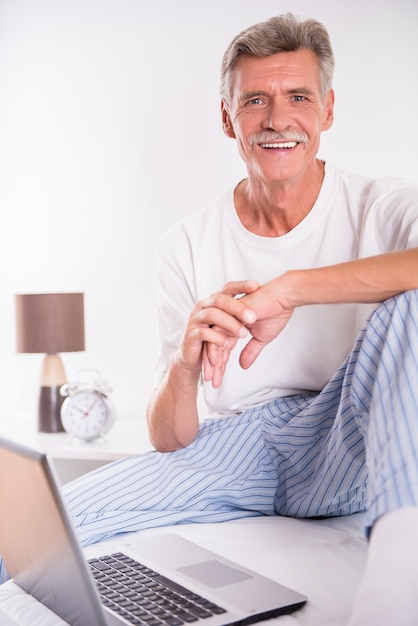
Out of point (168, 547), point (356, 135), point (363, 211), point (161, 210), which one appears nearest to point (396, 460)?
point (168, 547)

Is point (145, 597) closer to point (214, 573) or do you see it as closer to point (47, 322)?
point (214, 573)

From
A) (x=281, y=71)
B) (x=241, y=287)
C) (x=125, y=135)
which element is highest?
(x=125, y=135)

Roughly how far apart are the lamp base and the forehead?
1.25 m

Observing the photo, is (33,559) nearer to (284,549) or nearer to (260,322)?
(284,549)

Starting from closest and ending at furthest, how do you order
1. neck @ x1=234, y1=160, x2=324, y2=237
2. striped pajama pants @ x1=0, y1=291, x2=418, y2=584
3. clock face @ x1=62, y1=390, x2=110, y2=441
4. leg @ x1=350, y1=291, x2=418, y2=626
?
leg @ x1=350, y1=291, x2=418, y2=626, striped pajama pants @ x1=0, y1=291, x2=418, y2=584, neck @ x1=234, y1=160, x2=324, y2=237, clock face @ x1=62, y1=390, x2=110, y2=441

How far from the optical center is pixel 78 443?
2.39 meters

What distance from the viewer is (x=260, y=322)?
1.37 meters

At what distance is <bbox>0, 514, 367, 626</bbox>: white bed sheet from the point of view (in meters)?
1.02

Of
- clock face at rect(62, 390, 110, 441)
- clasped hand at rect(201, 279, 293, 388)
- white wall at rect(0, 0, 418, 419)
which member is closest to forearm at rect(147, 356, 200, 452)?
clasped hand at rect(201, 279, 293, 388)

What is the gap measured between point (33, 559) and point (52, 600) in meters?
0.06

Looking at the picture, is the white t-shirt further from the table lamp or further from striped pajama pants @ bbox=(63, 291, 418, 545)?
the table lamp

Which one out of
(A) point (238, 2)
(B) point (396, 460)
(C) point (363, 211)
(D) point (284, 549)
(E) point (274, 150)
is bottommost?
(D) point (284, 549)

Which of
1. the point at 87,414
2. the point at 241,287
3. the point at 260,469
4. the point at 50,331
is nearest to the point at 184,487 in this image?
the point at 260,469

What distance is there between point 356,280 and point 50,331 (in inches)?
54.4
